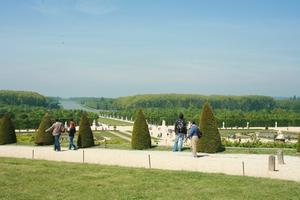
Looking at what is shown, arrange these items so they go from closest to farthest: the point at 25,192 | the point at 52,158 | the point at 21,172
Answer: the point at 25,192 < the point at 21,172 < the point at 52,158

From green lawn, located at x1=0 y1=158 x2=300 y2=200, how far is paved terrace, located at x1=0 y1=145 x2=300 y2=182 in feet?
3.93

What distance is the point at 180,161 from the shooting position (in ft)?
60.2

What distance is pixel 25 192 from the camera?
1280 centimetres

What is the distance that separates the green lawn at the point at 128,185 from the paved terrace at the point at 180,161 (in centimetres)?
120

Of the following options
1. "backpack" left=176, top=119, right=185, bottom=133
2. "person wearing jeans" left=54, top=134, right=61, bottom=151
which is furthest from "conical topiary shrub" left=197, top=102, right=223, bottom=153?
"person wearing jeans" left=54, top=134, right=61, bottom=151

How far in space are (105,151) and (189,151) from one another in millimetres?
4420

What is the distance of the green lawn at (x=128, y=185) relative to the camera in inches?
484

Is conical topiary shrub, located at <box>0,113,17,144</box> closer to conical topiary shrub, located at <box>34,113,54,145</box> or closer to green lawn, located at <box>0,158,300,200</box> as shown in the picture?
conical topiary shrub, located at <box>34,113,54,145</box>

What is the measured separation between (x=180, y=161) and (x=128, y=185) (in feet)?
16.5

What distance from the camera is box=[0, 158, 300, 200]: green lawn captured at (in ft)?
40.4

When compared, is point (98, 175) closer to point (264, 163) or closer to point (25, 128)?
point (264, 163)

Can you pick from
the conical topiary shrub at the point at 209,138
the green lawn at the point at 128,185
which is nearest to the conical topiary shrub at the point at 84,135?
the conical topiary shrub at the point at 209,138

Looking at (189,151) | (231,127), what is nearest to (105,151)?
(189,151)

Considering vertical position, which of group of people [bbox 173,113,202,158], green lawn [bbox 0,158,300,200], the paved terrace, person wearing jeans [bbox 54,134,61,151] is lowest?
green lawn [bbox 0,158,300,200]
